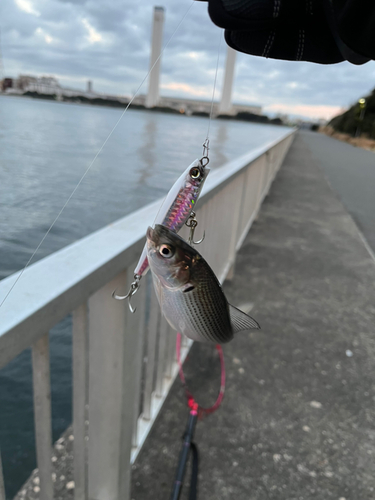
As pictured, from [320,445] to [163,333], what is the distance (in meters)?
1.12

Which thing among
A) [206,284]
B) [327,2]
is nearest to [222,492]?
[206,284]

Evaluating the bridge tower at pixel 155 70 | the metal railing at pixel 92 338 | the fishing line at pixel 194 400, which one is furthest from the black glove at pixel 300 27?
the fishing line at pixel 194 400

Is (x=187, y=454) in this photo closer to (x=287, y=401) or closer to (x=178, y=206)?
(x=287, y=401)

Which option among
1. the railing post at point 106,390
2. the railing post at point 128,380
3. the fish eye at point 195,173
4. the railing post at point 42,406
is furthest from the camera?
the railing post at point 128,380

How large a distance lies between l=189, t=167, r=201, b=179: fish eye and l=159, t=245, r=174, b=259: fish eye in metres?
0.14

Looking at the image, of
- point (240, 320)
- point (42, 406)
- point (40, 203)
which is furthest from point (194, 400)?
point (240, 320)

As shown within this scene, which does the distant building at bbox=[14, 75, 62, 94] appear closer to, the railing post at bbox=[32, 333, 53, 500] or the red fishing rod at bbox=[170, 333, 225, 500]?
the railing post at bbox=[32, 333, 53, 500]

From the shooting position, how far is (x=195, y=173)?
507 millimetres

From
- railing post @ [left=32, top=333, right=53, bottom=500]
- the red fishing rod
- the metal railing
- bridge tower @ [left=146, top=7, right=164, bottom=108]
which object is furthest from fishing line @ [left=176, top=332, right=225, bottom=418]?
bridge tower @ [left=146, top=7, right=164, bottom=108]

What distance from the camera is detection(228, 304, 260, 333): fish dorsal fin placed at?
51cm

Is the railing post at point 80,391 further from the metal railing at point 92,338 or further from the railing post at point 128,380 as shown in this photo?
the railing post at point 128,380

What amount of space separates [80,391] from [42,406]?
201 mm

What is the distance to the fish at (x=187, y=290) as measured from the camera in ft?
1.31

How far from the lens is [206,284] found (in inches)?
17.7
